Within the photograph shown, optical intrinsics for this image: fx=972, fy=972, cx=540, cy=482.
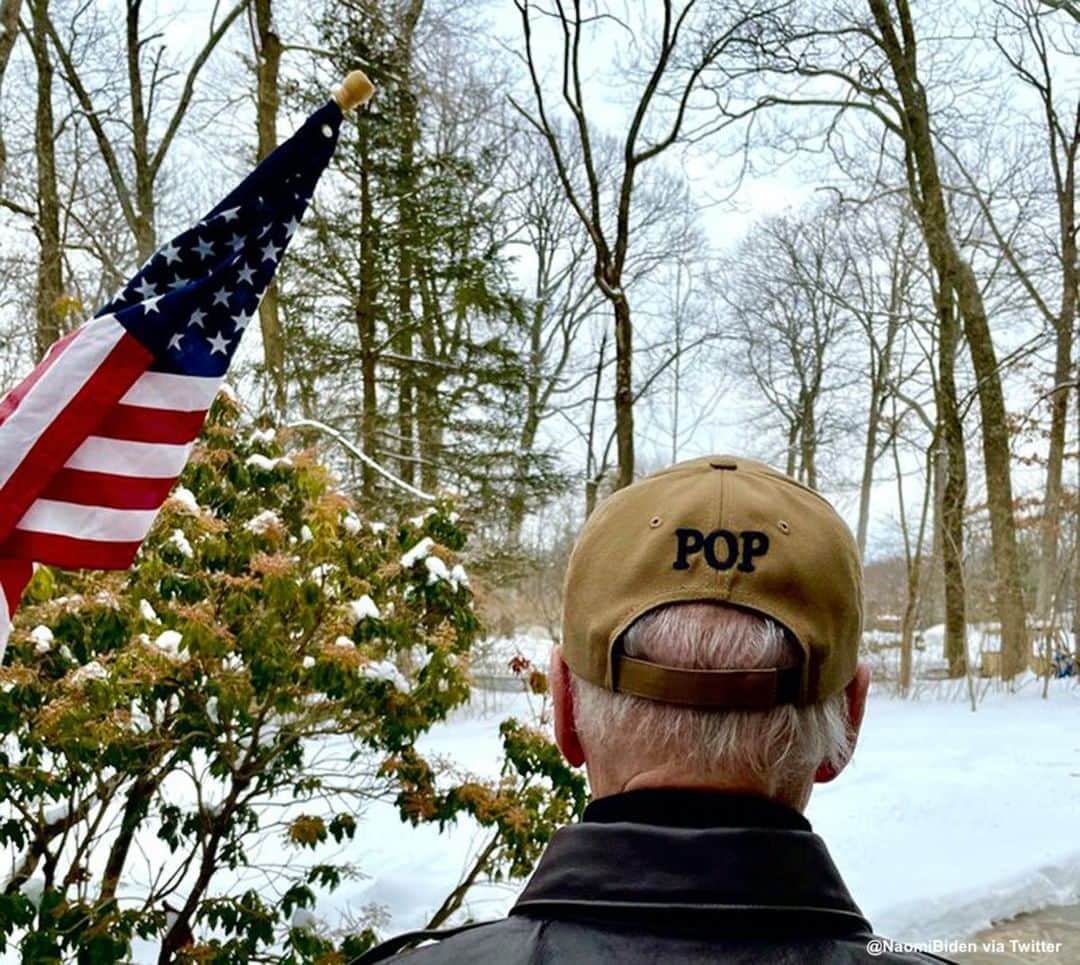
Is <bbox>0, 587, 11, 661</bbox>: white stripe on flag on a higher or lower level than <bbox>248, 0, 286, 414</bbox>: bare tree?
lower

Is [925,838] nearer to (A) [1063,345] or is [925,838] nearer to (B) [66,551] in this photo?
(B) [66,551]

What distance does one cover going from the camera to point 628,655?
3.41ft

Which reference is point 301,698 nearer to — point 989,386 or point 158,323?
point 158,323

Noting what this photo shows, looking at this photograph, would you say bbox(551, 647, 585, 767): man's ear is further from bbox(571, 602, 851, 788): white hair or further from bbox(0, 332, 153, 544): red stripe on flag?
bbox(0, 332, 153, 544): red stripe on flag

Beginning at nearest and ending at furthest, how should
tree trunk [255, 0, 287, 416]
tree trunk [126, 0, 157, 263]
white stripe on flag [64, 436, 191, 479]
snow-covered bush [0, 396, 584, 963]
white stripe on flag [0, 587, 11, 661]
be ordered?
white stripe on flag [0, 587, 11, 661]
white stripe on flag [64, 436, 191, 479]
snow-covered bush [0, 396, 584, 963]
tree trunk [255, 0, 287, 416]
tree trunk [126, 0, 157, 263]

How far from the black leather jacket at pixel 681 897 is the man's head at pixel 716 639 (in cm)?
4

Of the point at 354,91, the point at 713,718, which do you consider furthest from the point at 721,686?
the point at 354,91

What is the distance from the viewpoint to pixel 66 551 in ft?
6.88

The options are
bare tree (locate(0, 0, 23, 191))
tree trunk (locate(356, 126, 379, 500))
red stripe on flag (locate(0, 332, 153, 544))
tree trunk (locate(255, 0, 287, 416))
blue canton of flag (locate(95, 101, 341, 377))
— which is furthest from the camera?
tree trunk (locate(356, 126, 379, 500))

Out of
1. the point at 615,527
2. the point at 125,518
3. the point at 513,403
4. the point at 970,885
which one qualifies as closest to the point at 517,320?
the point at 513,403

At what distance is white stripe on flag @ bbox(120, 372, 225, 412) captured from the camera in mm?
2270

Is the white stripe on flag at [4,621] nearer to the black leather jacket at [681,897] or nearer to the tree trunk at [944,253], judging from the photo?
the black leather jacket at [681,897]

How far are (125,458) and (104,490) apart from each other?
93mm

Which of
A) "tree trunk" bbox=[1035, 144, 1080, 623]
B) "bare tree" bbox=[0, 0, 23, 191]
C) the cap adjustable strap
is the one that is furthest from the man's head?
"tree trunk" bbox=[1035, 144, 1080, 623]
